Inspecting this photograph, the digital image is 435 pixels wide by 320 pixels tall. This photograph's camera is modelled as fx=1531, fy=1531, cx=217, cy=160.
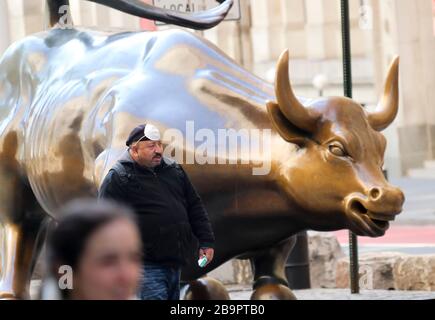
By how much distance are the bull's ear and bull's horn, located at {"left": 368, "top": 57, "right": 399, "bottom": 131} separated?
431 mm

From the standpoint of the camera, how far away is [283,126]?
8859mm

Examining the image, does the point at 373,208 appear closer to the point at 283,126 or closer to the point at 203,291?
the point at 283,126

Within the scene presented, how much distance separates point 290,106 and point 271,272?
126 cm

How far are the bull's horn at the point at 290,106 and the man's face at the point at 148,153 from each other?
83 cm

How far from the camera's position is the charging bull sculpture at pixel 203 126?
28.7 feet

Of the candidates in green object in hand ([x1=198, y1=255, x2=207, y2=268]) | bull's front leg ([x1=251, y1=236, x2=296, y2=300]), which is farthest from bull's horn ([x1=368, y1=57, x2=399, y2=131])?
green object in hand ([x1=198, y1=255, x2=207, y2=268])

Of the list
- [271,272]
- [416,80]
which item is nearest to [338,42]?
[416,80]

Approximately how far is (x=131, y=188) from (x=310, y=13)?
27.9 metres

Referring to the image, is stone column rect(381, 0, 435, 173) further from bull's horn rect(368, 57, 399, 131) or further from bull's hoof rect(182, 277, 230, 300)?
bull's horn rect(368, 57, 399, 131)

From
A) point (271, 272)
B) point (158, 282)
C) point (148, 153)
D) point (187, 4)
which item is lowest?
point (158, 282)

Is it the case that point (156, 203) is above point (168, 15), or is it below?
below

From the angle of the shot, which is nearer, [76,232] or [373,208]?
[76,232]

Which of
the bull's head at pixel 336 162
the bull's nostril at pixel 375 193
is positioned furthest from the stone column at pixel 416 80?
the bull's nostril at pixel 375 193
